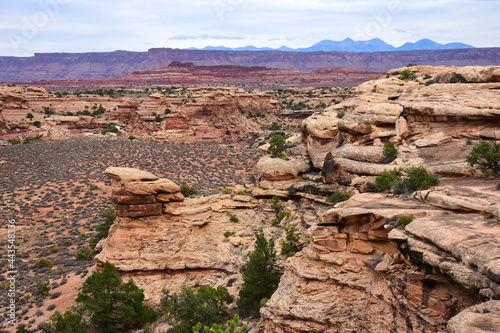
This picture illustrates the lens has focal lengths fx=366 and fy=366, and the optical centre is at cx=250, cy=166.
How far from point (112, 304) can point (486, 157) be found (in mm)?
20974

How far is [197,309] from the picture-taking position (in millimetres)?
18031

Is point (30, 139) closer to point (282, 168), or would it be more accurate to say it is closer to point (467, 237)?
point (282, 168)

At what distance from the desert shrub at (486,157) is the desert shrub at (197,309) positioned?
14.7 m

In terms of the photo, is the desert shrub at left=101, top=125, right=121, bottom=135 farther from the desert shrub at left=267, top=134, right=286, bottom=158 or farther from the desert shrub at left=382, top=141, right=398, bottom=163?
the desert shrub at left=382, top=141, right=398, bottom=163

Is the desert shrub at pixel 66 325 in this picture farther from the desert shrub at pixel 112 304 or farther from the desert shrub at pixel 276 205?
the desert shrub at pixel 276 205

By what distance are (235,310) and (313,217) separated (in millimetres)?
6978

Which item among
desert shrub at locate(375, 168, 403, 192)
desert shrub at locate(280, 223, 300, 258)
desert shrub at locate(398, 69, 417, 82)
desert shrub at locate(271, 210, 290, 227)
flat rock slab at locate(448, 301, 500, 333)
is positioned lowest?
desert shrub at locate(271, 210, 290, 227)

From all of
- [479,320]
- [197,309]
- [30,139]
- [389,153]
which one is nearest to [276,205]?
[389,153]

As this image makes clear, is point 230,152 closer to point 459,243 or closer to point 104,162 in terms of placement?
point 104,162

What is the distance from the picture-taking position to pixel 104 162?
5103 centimetres

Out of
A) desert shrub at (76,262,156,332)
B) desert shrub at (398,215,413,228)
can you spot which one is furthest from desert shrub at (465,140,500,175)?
desert shrub at (76,262,156,332)

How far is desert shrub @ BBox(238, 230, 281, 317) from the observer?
18984mm

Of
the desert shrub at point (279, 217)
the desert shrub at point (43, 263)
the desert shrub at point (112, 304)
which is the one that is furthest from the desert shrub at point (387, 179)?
the desert shrub at point (43, 263)

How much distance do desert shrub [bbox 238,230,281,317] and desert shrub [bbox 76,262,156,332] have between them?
5.64 meters
